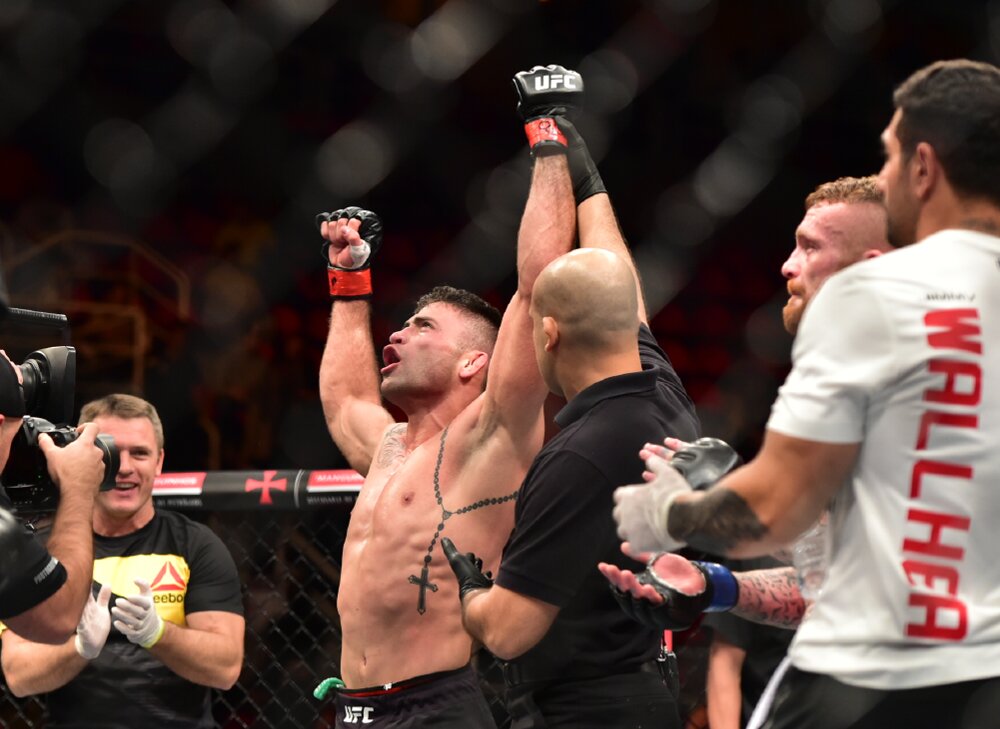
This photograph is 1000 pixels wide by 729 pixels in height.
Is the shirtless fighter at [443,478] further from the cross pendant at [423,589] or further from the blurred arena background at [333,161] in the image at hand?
the blurred arena background at [333,161]

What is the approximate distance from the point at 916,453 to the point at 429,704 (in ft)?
4.13

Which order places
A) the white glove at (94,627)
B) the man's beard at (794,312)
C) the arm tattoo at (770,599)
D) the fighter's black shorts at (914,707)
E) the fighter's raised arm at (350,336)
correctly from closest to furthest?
the fighter's black shorts at (914,707) < the arm tattoo at (770,599) < the man's beard at (794,312) < the white glove at (94,627) < the fighter's raised arm at (350,336)

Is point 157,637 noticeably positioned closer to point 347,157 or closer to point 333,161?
point 333,161

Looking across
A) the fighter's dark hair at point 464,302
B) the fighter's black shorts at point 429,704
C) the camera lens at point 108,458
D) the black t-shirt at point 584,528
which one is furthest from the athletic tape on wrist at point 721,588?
the fighter's dark hair at point 464,302

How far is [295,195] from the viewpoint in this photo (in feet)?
14.4

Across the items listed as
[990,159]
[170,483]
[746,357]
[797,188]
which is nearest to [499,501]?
[170,483]

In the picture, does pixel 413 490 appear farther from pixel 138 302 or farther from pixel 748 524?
pixel 138 302

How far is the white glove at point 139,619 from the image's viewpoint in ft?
8.13

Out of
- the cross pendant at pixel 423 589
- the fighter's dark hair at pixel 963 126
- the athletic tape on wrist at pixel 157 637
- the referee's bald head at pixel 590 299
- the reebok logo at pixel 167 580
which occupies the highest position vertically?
the fighter's dark hair at pixel 963 126

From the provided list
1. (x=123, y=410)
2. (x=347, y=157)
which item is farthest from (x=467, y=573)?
(x=347, y=157)

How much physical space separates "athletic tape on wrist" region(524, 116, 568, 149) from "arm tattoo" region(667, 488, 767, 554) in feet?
3.29

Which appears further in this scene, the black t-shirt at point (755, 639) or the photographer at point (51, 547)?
the black t-shirt at point (755, 639)

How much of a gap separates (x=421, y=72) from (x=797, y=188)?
1675 millimetres

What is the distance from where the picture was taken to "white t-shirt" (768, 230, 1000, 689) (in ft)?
3.84
